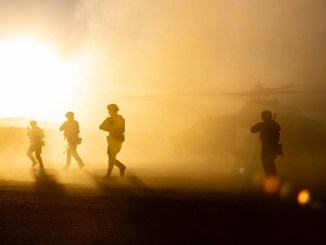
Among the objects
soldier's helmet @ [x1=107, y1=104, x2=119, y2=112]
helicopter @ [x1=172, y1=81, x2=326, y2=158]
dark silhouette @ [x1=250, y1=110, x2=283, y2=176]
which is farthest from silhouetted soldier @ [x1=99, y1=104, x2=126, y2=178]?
helicopter @ [x1=172, y1=81, x2=326, y2=158]

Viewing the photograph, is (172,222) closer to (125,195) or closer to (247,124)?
(125,195)

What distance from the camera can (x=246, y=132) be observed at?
89.2 ft

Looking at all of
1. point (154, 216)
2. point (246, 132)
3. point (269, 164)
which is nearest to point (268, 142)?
point (269, 164)

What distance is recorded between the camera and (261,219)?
585 centimetres

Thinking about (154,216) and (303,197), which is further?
(303,197)

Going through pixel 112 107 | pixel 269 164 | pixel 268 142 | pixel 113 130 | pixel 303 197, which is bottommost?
pixel 303 197

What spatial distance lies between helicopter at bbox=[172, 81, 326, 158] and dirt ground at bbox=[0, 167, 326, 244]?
15.6 metres

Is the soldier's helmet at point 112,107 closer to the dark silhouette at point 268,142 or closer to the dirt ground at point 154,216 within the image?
the dirt ground at point 154,216

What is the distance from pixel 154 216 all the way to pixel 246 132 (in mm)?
21963

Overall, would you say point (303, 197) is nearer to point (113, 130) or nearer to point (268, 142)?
point (268, 142)

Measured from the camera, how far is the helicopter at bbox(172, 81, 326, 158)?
81.9 ft

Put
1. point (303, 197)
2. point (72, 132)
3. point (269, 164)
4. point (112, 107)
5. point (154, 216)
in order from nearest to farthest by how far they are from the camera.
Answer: point (154, 216)
point (303, 197)
point (269, 164)
point (112, 107)
point (72, 132)

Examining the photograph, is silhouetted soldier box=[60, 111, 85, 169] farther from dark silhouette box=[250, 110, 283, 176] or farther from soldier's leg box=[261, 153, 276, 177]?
soldier's leg box=[261, 153, 276, 177]

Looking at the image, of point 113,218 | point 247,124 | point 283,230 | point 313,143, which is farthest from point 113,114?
point 313,143
